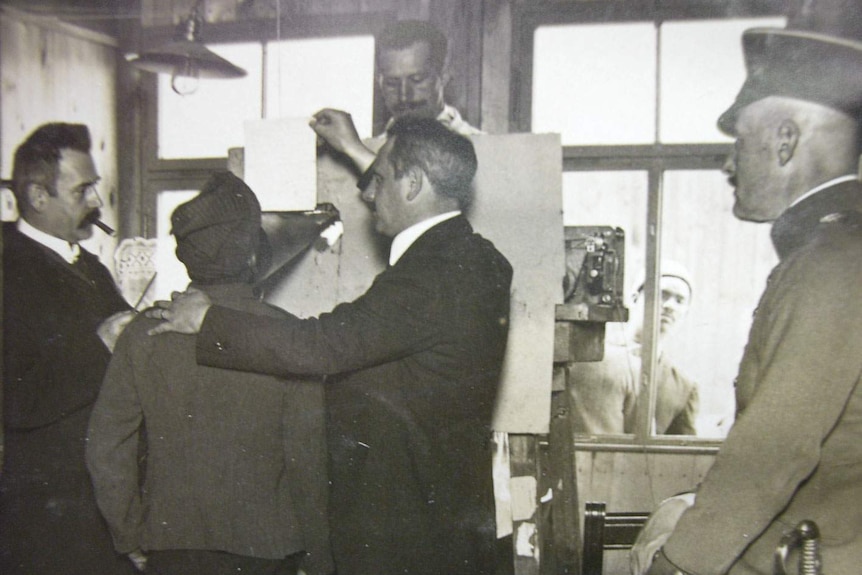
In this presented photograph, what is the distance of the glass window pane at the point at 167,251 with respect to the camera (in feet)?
4.76

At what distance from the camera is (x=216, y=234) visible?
118 cm

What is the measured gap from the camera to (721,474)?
3.05 ft

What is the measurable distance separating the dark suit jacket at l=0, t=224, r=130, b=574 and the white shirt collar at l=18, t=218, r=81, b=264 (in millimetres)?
13

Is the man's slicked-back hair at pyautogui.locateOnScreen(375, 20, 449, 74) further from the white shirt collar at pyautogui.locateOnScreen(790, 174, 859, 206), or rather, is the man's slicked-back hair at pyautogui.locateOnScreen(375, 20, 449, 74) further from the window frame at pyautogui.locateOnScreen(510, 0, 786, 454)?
the white shirt collar at pyautogui.locateOnScreen(790, 174, 859, 206)

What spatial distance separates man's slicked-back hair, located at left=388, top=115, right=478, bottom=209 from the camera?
1.27 m

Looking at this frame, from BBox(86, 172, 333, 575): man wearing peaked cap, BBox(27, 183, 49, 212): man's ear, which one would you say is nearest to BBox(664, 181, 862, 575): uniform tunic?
BBox(86, 172, 333, 575): man wearing peaked cap

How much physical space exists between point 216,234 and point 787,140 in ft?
3.29

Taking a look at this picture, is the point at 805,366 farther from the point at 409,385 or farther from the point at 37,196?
the point at 37,196

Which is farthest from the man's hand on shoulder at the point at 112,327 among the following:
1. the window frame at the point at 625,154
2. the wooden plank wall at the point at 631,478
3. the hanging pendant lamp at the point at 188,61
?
the wooden plank wall at the point at 631,478

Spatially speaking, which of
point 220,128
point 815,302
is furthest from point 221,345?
point 815,302

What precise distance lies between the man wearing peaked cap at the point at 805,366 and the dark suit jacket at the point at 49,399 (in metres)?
1.18

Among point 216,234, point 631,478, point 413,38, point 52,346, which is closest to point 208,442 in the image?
point 216,234

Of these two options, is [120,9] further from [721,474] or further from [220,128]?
[721,474]

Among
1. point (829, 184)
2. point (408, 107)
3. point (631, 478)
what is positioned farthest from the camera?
point (631, 478)
